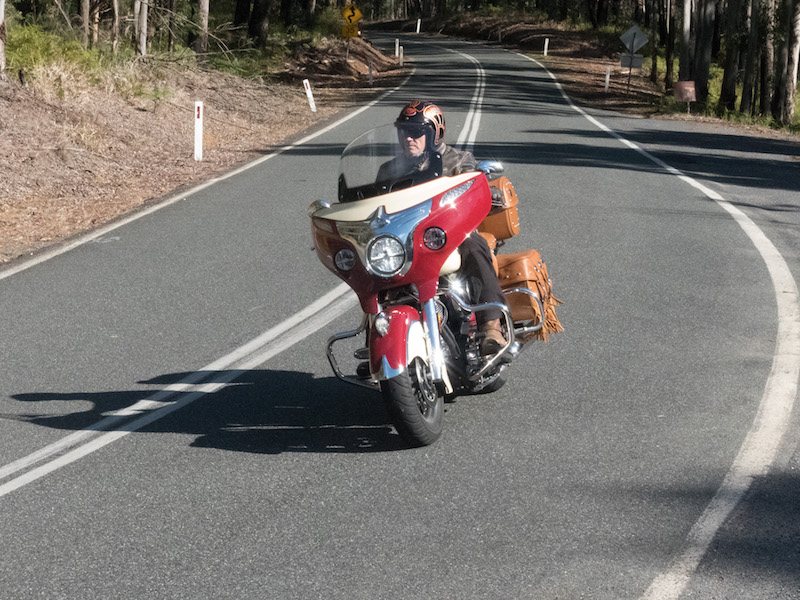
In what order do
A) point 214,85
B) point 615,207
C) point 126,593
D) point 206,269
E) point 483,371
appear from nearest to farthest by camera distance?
point 126,593 < point 483,371 < point 206,269 < point 615,207 < point 214,85

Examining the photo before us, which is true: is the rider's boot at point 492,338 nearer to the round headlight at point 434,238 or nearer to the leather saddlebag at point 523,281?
the leather saddlebag at point 523,281

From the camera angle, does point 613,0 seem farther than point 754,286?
Yes

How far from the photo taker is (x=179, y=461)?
5320mm

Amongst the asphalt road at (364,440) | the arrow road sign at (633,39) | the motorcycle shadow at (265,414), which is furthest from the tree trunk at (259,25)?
the motorcycle shadow at (265,414)

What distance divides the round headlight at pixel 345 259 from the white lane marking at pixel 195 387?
5.35 ft

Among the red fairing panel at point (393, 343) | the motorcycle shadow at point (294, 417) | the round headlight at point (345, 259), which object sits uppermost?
the round headlight at point (345, 259)

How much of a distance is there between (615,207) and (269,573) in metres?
9.98

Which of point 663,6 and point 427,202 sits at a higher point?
point 663,6

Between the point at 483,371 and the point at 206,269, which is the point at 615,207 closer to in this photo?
the point at 206,269

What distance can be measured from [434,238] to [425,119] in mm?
788

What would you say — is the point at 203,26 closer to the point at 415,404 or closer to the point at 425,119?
the point at 425,119

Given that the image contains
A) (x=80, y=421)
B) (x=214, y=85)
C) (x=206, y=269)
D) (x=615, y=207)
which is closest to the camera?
(x=80, y=421)

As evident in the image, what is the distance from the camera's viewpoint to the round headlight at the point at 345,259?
16.7 feet

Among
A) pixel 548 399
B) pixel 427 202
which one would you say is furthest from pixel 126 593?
pixel 548 399
